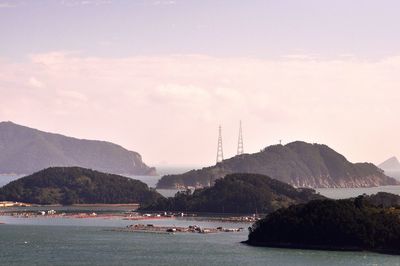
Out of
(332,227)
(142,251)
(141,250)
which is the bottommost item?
(142,251)

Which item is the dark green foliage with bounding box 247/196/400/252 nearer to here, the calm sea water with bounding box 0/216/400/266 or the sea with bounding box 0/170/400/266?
the sea with bounding box 0/170/400/266

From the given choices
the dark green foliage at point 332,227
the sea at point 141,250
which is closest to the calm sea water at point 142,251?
the sea at point 141,250

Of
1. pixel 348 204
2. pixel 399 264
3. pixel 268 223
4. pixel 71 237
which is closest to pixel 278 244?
pixel 268 223

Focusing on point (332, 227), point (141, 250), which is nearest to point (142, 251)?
point (141, 250)

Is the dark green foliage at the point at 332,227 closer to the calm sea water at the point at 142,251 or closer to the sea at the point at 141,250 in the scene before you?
the sea at the point at 141,250

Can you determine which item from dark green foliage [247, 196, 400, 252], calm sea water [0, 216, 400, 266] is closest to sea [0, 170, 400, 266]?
calm sea water [0, 216, 400, 266]

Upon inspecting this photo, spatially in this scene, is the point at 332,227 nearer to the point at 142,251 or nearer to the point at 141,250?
the point at 142,251

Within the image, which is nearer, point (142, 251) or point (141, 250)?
point (142, 251)
